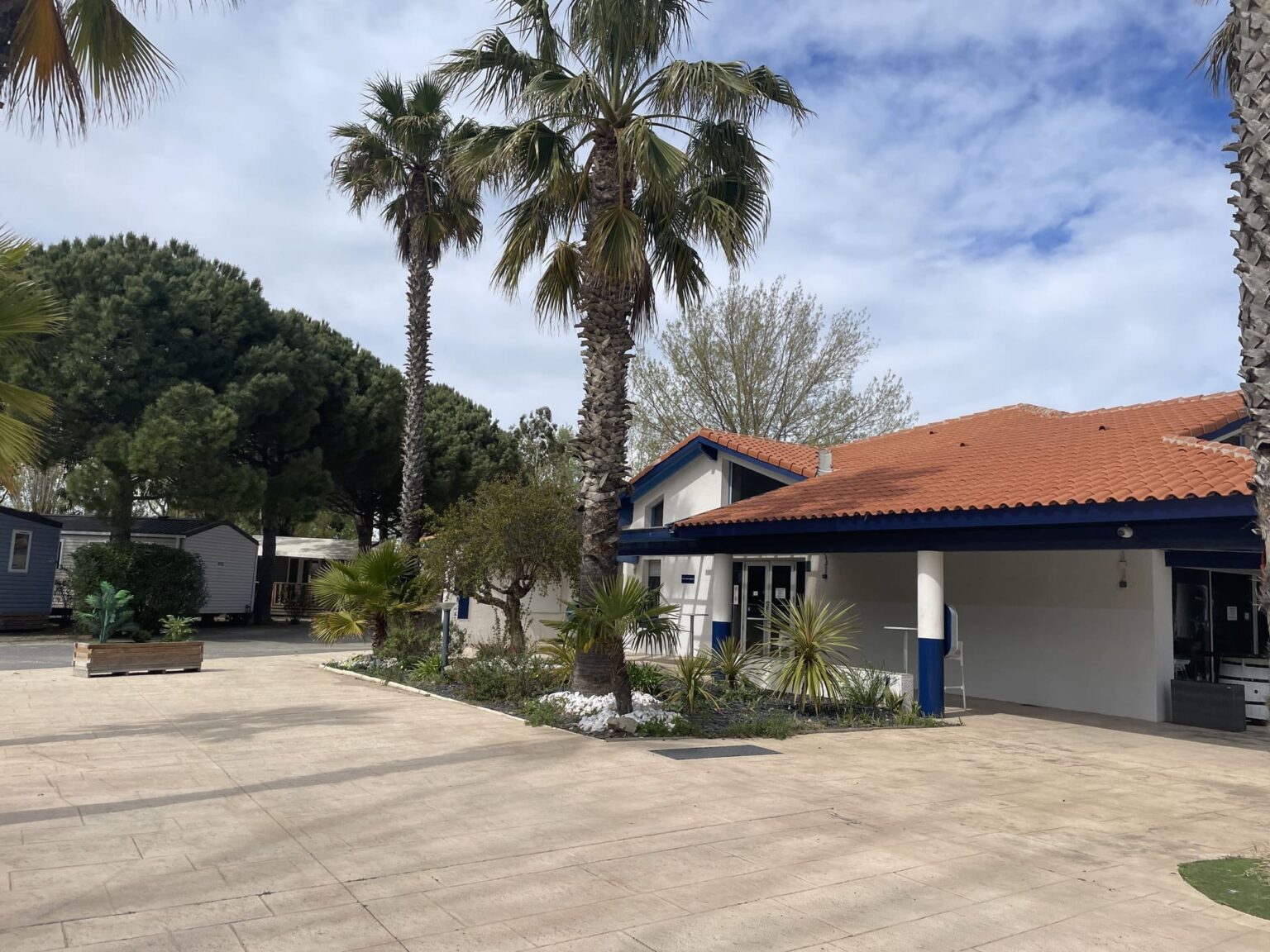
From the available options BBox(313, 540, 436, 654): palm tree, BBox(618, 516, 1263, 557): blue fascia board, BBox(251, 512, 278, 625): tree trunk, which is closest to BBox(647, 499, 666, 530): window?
BBox(618, 516, 1263, 557): blue fascia board

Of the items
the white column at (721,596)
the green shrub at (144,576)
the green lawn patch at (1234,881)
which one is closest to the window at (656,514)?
the white column at (721,596)

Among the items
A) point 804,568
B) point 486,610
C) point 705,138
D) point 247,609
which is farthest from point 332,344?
point 705,138

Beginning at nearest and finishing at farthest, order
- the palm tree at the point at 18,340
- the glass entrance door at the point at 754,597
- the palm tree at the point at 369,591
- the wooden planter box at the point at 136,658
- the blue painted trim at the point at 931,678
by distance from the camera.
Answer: the palm tree at the point at 18,340, the blue painted trim at the point at 931,678, the wooden planter box at the point at 136,658, the palm tree at the point at 369,591, the glass entrance door at the point at 754,597

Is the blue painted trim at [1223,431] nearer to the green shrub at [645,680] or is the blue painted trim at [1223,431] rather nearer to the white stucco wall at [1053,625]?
the white stucco wall at [1053,625]

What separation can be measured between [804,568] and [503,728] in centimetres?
953

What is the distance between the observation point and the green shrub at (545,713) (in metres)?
11.2

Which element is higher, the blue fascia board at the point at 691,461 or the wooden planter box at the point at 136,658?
the blue fascia board at the point at 691,461

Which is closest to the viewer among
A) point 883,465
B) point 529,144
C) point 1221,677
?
point 529,144

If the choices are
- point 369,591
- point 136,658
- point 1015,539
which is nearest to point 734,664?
point 1015,539

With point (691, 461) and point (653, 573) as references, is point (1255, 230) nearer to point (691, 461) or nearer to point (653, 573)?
point (691, 461)

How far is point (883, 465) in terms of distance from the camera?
1825 centimetres

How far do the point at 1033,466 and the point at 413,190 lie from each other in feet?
45.4

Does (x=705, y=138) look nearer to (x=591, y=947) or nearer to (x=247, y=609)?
(x=591, y=947)

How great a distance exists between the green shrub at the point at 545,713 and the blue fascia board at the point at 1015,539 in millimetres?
5230
